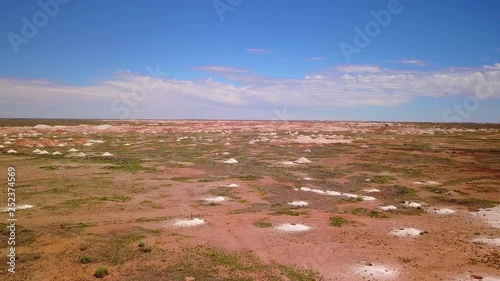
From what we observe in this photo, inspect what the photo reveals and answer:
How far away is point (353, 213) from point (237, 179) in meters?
16.9

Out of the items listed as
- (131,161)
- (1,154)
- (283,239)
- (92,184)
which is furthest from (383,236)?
(1,154)

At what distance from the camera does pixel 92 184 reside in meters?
36.2

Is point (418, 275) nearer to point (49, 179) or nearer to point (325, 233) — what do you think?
point (325, 233)

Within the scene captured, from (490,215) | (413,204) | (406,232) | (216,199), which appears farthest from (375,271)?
(216,199)

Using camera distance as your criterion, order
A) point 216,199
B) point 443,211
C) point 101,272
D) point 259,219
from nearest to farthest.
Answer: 1. point 101,272
2. point 259,219
3. point 443,211
4. point 216,199

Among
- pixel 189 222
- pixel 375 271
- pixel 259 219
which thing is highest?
pixel 189 222

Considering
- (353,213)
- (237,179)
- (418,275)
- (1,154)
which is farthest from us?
(1,154)

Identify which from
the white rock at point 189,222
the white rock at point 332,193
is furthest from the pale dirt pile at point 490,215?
the white rock at point 189,222

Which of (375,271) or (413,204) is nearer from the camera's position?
(375,271)

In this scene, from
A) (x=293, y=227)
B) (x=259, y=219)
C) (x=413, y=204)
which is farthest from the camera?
(x=413, y=204)

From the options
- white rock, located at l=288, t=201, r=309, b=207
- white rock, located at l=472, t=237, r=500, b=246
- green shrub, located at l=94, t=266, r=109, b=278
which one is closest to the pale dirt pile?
white rock, located at l=472, t=237, r=500, b=246

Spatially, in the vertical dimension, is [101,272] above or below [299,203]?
above

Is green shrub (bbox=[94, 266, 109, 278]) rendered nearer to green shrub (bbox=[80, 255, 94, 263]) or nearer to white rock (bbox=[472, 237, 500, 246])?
green shrub (bbox=[80, 255, 94, 263])

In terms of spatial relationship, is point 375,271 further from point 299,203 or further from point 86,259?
point 86,259
